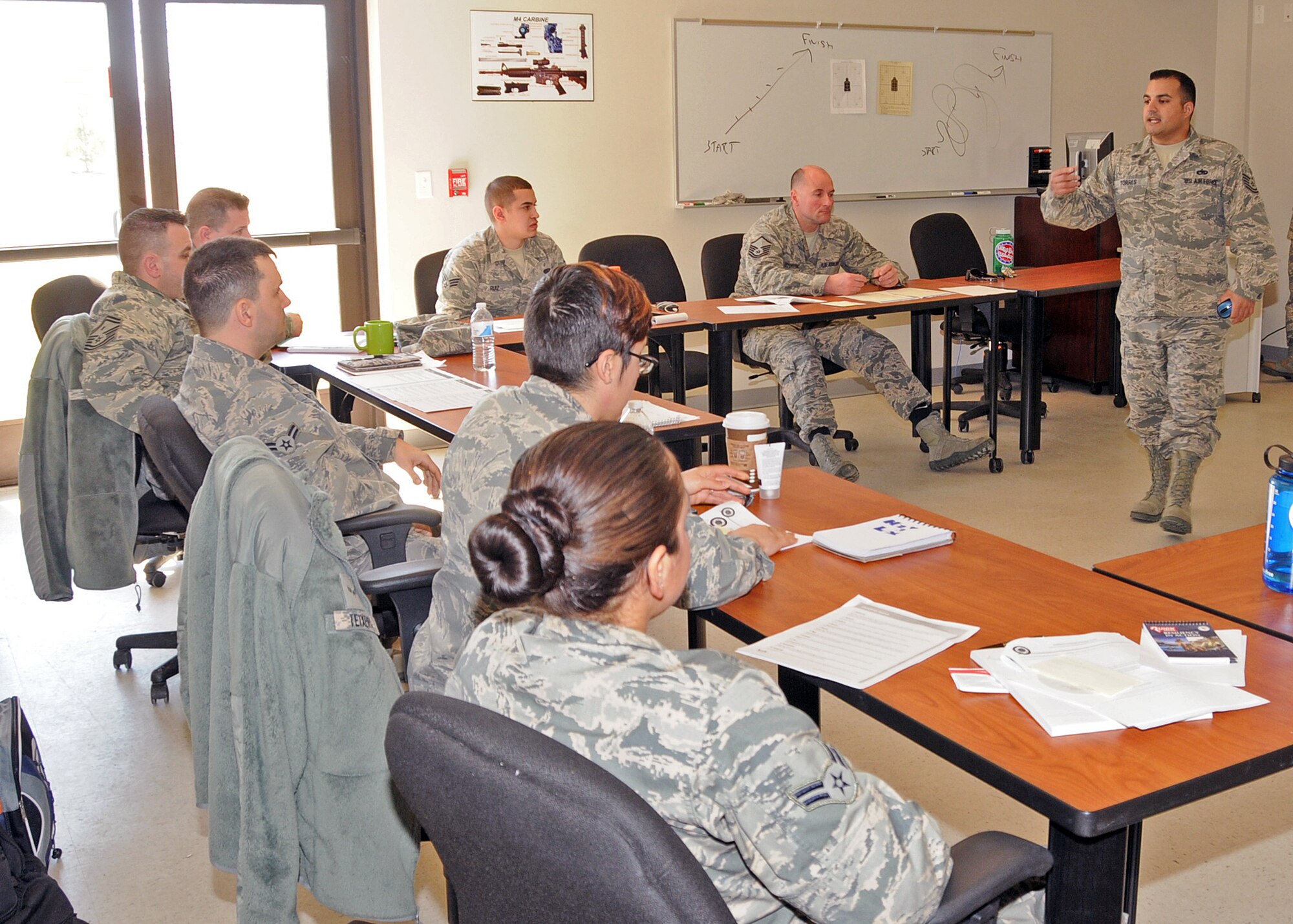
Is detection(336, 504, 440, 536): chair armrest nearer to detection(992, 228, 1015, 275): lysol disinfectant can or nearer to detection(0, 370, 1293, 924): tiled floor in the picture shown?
detection(0, 370, 1293, 924): tiled floor

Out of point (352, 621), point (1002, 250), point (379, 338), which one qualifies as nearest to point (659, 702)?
point (352, 621)

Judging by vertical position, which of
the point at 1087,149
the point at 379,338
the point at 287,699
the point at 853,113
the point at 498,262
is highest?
the point at 853,113

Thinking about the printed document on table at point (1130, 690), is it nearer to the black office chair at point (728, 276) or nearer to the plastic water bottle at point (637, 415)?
the plastic water bottle at point (637, 415)

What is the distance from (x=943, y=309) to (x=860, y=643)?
3.74m

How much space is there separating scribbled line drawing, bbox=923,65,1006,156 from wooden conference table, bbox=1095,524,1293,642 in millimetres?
5215

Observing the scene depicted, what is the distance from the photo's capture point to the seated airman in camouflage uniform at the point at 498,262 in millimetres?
5074

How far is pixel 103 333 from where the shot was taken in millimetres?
3354

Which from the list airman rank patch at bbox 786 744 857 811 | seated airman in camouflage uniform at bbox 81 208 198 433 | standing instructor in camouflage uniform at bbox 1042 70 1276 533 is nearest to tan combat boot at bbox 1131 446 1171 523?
standing instructor in camouflage uniform at bbox 1042 70 1276 533

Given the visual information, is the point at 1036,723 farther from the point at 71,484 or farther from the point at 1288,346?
the point at 1288,346

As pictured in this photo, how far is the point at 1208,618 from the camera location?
5.66 ft

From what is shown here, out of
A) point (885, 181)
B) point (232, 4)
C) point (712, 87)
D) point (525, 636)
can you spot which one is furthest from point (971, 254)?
point (525, 636)

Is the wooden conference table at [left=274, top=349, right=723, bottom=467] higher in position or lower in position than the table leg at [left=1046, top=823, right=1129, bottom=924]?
higher

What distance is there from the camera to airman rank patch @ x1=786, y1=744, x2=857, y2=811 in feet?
3.55

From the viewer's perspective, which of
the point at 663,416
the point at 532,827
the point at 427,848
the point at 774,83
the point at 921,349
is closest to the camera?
the point at 532,827
